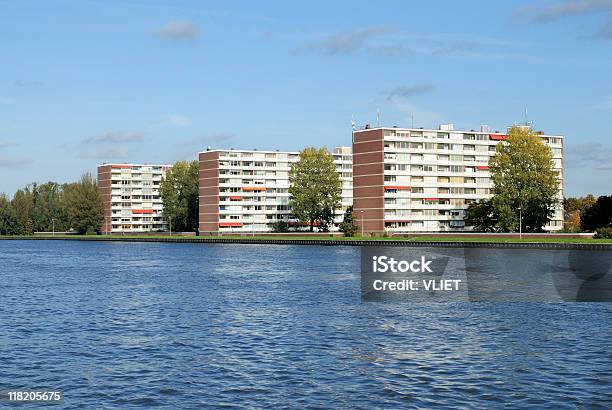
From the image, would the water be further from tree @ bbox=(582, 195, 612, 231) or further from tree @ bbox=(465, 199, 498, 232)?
tree @ bbox=(582, 195, 612, 231)

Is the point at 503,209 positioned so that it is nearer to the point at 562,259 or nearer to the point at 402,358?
the point at 562,259

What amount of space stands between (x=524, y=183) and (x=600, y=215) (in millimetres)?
23108

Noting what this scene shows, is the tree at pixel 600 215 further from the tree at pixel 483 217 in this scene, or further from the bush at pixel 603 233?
the tree at pixel 483 217

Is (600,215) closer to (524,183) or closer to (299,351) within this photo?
(524,183)

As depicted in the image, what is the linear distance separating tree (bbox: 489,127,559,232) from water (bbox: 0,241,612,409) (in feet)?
347

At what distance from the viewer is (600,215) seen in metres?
172

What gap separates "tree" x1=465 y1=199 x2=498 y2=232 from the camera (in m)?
178

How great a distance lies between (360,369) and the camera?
104 feet

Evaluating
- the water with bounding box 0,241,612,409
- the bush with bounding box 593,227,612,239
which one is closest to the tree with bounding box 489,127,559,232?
the bush with bounding box 593,227,612,239

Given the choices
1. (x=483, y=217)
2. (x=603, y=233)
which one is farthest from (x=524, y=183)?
(x=603, y=233)

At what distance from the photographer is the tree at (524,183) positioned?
162 meters

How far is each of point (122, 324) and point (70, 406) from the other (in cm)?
2030

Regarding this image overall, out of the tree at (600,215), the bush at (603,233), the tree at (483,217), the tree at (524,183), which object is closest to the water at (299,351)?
the bush at (603,233)

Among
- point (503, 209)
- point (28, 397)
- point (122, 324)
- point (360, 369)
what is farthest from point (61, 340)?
point (503, 209)
